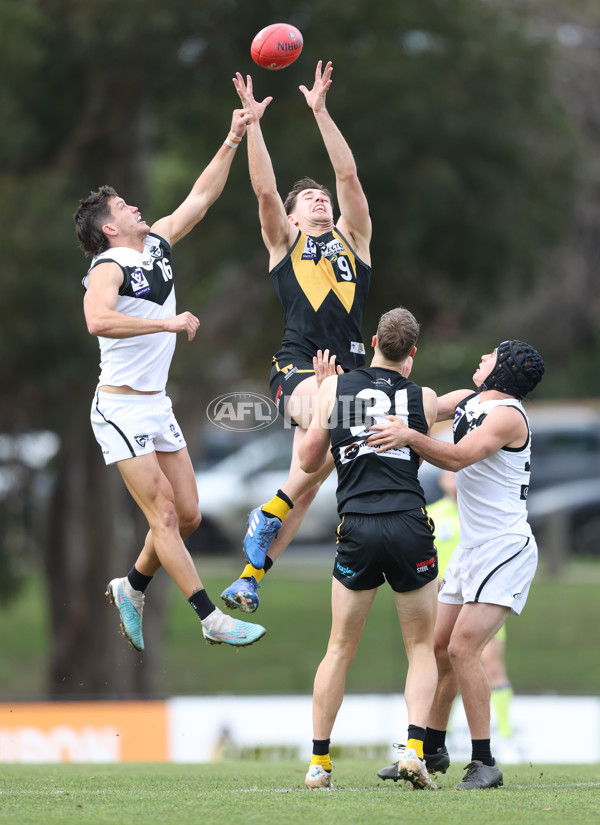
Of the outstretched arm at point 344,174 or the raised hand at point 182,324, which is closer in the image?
the raised hand at point 182,324

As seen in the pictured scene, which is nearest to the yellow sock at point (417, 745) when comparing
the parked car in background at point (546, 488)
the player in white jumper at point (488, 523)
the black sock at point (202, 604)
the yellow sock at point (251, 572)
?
the player in white jumper at point (488, 523)

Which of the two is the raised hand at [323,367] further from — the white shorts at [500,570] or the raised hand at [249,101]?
the raised hand at [249,101]

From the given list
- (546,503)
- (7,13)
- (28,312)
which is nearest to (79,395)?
(28,312)

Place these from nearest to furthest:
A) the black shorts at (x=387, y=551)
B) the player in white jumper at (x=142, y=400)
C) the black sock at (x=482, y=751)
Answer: the black shorts at (x=387, y=551) → the black sock at (x=482, y=751) → the player in white jumper at (x=142, y=400)

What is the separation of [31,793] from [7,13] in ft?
34.0

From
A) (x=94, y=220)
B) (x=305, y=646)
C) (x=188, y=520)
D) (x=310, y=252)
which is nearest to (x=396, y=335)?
(x=310, y=252)

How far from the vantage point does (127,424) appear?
747 cm

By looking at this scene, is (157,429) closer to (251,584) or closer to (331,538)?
(251,584)

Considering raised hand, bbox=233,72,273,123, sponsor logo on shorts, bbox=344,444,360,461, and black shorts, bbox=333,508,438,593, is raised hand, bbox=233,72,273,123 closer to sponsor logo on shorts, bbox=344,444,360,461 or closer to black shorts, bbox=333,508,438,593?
sponsor logo on shorts, bbox=344,444,360,461

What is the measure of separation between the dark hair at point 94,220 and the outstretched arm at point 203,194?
45cm

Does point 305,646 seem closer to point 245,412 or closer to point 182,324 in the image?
point 245,412

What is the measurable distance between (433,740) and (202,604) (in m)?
1.56

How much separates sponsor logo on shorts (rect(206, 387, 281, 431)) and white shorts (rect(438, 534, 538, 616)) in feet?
6.61

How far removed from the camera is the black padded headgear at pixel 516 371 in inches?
275
